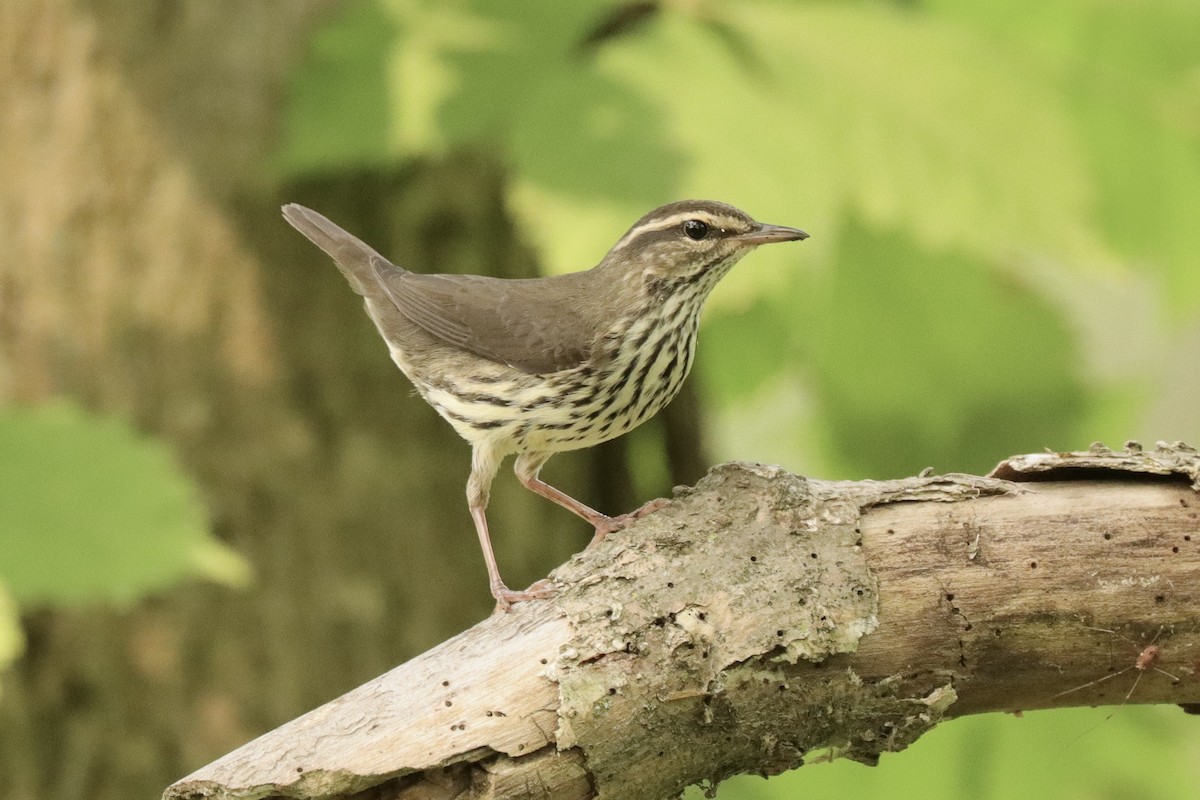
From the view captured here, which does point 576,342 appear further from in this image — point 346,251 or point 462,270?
point 462,270

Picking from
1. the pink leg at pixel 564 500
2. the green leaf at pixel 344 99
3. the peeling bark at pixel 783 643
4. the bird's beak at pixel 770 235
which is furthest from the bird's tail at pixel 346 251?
the peeling bark at pixel 783 643

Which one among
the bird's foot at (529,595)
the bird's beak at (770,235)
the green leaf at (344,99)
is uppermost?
the green leaf at (344,99)

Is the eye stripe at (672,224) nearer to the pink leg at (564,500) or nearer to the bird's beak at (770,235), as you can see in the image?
the bird's beak at (770,235)

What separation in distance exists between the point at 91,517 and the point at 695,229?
86.0 inches

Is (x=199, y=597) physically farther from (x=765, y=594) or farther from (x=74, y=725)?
(x=765, y=594)

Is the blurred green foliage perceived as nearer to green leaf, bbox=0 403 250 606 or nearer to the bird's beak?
the bird's beak

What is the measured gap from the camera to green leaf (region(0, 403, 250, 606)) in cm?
416

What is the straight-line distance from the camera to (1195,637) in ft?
9.85

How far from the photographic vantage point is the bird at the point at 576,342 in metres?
3.84

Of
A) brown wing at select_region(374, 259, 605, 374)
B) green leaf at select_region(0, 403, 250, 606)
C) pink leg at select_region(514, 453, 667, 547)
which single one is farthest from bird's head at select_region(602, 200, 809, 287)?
green leaf at select_region(0, 403, 250, 606)

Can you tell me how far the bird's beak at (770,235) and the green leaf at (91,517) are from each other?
197cm

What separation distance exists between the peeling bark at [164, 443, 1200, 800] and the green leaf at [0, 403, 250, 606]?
146 centimetres

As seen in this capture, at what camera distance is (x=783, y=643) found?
2.89m

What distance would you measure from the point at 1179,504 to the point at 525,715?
1.62 m
